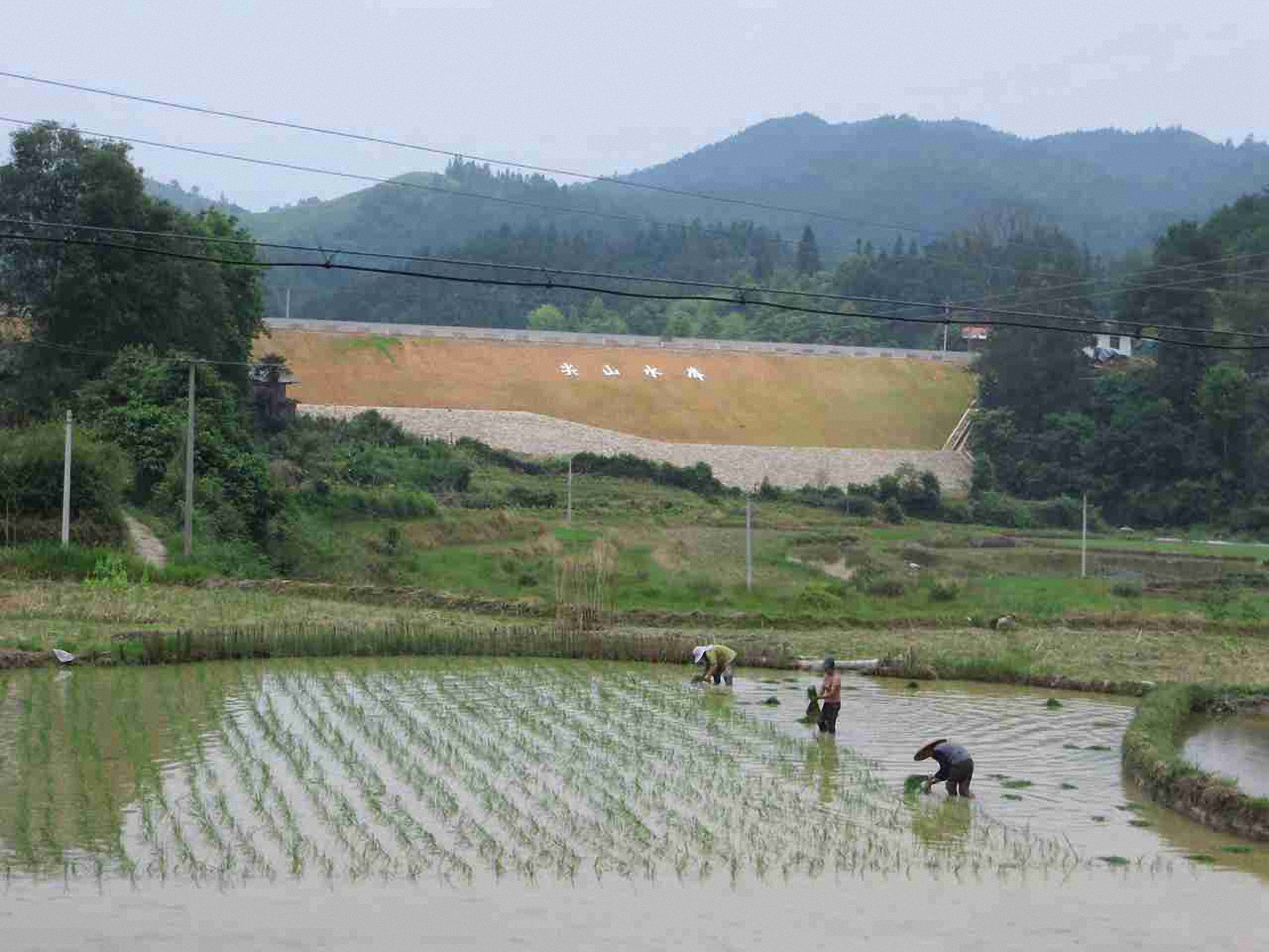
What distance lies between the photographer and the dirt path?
1082 inches

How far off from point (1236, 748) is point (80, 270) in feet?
90.4

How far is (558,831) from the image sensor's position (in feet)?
36.7

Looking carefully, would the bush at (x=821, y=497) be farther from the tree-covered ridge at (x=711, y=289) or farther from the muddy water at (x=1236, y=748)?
the muddy water at (x=1236, y=748)

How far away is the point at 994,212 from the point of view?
17062 cm

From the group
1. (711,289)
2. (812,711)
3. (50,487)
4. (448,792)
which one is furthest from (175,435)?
(711,289)

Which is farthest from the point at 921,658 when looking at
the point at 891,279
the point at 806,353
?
the point at 891,279

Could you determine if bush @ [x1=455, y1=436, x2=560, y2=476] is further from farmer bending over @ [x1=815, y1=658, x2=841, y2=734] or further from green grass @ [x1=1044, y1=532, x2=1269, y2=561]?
farmer bending over @ [x1=815, y1=658, x2=841, y2=734]

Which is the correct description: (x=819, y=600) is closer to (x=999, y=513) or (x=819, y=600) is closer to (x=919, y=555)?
(x=919, y=555)

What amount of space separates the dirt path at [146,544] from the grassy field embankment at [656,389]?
802 inches

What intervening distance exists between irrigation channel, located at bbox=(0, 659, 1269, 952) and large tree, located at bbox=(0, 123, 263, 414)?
19.4 m

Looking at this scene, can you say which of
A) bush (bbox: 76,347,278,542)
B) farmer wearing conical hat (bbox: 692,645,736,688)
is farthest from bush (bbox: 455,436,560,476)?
farmer wearing conical hat (bbox: 692,645,736,688)

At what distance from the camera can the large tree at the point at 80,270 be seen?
3497cm

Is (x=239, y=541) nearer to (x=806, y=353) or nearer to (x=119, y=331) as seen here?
(x=119, y=331)

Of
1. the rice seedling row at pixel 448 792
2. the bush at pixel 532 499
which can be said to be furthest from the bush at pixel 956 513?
the rice seedling row at pixel 448 792
